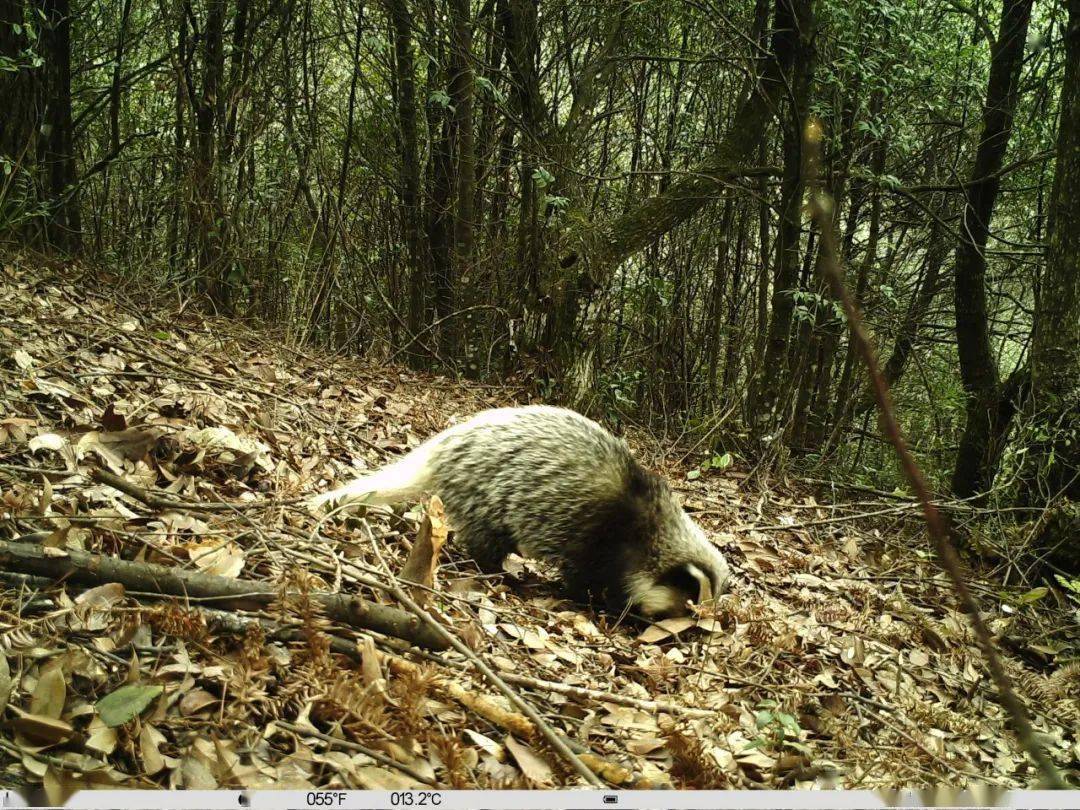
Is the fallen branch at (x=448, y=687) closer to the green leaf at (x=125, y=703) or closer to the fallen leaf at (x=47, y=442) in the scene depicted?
the green leaf at (x=125, y=703)

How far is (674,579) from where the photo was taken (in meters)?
3.64

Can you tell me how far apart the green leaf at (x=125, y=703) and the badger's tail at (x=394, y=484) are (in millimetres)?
1693

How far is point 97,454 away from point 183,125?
518cm

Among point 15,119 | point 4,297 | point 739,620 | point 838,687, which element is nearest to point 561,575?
point 739,620

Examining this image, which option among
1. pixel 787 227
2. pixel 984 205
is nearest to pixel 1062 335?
pixel 787 227

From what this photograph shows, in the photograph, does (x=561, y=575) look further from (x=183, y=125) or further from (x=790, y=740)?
(x=183, y=125)

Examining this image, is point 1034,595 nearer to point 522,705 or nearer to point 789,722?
point 789,722

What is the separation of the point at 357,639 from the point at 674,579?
1.73m

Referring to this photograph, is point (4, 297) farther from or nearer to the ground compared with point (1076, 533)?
farther from the ground

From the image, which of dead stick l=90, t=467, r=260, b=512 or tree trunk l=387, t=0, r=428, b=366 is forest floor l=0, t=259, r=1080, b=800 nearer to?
dead stick l=90, t=467, r=260, b=512

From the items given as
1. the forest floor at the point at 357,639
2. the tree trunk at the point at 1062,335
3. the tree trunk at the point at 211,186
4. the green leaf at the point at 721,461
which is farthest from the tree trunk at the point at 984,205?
the tree trunk at the point at 211,186

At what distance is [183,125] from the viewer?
7285 mm

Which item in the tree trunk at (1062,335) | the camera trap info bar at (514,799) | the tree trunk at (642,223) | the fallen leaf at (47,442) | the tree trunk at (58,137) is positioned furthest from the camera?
the tree trunk at (642,223)

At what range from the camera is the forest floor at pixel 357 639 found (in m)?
1.92
